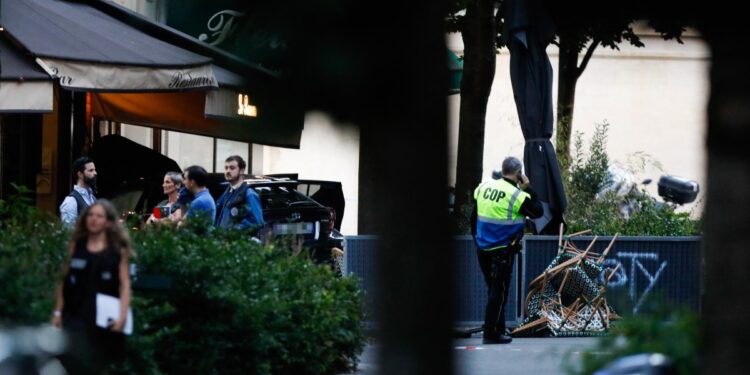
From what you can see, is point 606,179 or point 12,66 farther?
point 606,179

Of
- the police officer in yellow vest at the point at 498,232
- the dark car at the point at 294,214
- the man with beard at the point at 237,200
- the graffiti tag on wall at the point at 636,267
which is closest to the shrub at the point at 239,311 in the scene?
the man with beard at the point at 237,200

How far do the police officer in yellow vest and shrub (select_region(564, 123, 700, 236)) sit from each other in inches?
71.9

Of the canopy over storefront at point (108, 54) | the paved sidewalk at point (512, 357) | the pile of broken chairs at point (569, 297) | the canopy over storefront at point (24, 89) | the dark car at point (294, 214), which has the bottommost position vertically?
the paved sidewalk at point (512, 357)

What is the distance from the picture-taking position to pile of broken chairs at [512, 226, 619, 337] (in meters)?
13.1

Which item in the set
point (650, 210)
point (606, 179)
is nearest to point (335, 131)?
point (650, 210)

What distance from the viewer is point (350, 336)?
10.0 meters

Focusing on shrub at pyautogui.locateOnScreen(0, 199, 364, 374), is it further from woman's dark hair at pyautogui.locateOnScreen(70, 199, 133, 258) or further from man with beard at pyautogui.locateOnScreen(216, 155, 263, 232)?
man with beard at pyautogui.locateOnScreen(216, 155, 263, 232)

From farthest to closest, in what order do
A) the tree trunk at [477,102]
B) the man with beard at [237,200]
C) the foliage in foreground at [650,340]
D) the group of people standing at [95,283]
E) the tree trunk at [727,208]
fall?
1. the tree trunk at [477,102]
2. the man with beard at [237,200]
3. the group of people standing at [95,283]
4. the foliage in foreground at [650,340]
5. the tree trunk at [727,208]

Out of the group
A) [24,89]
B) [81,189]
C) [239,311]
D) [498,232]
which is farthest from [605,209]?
[239,311]

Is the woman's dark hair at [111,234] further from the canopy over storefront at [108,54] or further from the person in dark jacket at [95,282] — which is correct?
the canopy over storefront at [108,54]

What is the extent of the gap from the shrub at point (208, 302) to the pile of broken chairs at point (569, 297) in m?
3.39

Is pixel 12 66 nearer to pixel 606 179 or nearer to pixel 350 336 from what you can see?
pixel 350 336

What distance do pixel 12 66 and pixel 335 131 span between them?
31.5 feet

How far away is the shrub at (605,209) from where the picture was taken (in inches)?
574
